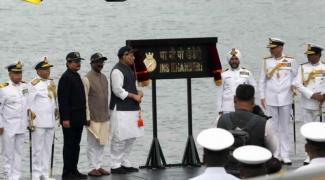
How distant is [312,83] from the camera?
16.1 metres

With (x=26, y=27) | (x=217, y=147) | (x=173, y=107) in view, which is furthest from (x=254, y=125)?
(x=26, y=27)

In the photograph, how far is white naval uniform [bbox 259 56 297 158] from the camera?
16141 mm

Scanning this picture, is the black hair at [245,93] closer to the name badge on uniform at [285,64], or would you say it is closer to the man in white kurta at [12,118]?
the man in white kurta at [12,118]

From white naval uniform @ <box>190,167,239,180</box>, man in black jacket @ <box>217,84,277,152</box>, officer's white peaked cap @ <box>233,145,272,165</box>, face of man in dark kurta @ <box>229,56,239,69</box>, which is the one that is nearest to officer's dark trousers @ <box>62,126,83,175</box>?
face of man in dark kurta @ <box>229,56,239,69</box>

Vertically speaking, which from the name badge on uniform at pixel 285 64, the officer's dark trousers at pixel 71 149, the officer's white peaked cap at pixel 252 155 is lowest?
the officer's dark trousers at pixel 71 149

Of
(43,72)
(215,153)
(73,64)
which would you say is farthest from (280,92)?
(215,153)

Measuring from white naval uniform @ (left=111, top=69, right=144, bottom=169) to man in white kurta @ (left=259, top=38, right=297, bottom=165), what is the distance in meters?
2.15

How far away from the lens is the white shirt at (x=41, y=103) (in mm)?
14438

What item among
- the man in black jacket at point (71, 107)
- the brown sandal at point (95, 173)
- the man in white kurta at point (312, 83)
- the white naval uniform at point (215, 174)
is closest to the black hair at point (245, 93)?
the white naval uniform at point (215, 174)

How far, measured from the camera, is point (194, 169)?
607 inches

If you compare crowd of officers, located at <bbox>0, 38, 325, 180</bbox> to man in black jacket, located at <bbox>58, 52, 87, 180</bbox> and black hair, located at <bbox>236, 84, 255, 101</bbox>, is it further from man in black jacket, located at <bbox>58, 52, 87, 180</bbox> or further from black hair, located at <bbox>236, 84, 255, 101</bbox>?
black hair, located at <bbox>236, 84, 255, 101</bbox>

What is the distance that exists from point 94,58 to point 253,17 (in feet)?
117

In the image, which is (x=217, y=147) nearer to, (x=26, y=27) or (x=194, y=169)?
(x=194, y=169)

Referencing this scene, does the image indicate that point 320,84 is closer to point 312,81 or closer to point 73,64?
point 312,81
